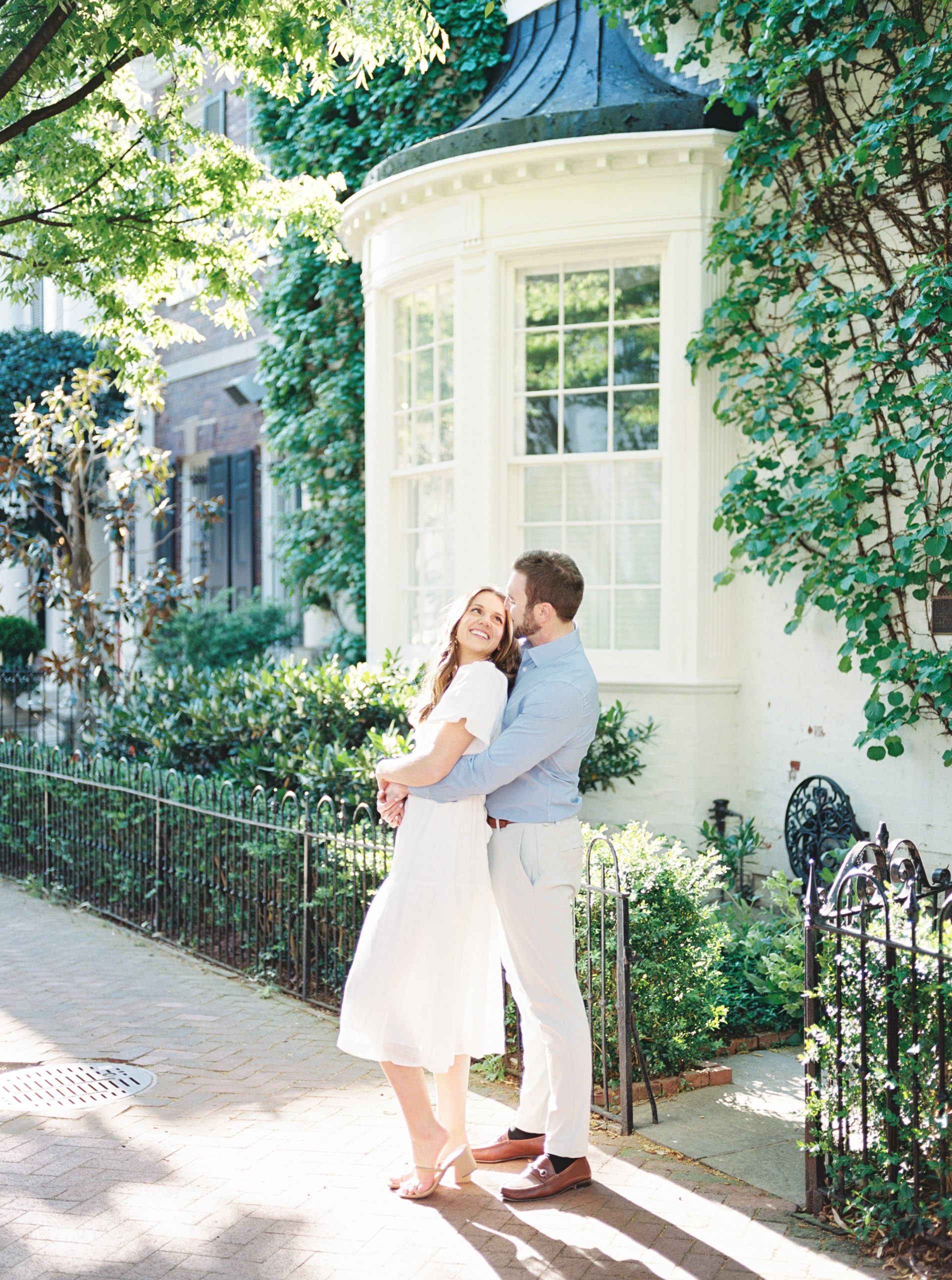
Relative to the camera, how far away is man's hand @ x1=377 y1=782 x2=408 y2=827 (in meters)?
3.90

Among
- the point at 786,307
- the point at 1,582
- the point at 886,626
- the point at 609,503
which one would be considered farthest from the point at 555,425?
the point at 1,582

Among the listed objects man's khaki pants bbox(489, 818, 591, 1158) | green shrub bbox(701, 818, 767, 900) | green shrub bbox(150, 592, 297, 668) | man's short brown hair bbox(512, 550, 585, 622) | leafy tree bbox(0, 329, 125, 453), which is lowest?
green shrub bbox(701, 818, 767, 900)

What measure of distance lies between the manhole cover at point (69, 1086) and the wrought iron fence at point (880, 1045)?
8.55 feet

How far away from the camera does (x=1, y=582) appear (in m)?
19.7

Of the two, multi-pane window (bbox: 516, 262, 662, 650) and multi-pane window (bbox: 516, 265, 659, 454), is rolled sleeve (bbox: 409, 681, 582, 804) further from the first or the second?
multi-pane window (bbox: 516, 265, 659, 454)

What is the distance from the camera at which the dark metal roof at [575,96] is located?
7809mm

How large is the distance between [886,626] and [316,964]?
12.2 ft

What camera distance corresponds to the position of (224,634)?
13.0 m

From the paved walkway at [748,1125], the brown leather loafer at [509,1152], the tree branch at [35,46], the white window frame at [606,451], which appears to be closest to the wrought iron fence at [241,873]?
the paved walkway at [748,1125]

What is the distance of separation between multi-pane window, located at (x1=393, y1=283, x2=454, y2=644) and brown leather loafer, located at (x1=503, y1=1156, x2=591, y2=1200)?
5.28 meters

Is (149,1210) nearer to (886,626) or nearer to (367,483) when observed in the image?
(886,626)

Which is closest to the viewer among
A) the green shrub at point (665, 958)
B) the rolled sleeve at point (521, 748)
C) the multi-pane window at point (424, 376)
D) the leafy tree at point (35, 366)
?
the rolled sleeve at point (521, 748)

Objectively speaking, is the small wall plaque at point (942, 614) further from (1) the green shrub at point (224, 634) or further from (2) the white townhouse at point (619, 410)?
(1) the green shrub at point (224, 634)

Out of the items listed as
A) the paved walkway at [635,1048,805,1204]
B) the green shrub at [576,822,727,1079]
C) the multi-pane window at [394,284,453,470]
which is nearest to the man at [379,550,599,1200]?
the paved walkway at [635,1048,805,1204]
